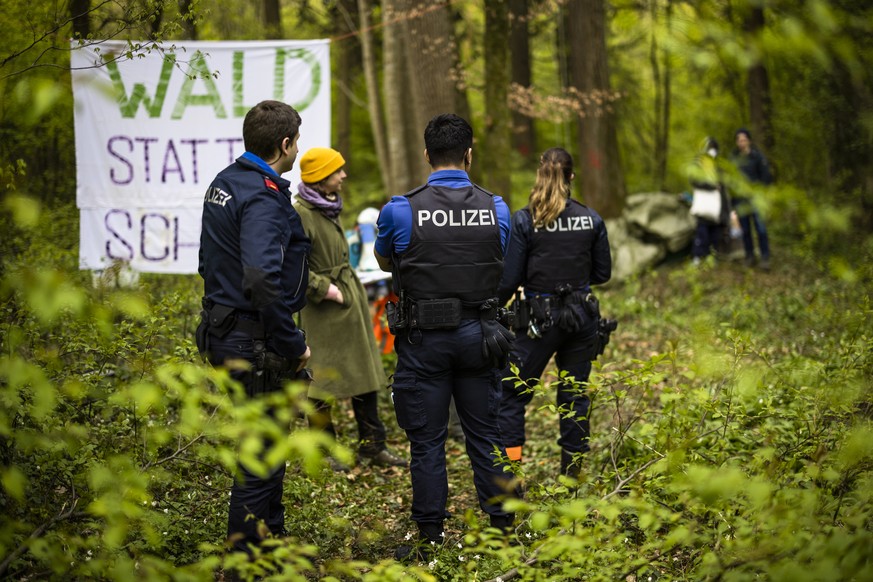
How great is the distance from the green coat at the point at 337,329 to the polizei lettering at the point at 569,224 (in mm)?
1402

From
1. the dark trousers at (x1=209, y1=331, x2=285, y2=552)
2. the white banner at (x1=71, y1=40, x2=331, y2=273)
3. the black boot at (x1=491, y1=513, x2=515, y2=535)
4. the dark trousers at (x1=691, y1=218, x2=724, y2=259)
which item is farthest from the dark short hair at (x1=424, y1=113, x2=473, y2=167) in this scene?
the dark trousers at (x1=691, y1=218, x2=724, y2=259)

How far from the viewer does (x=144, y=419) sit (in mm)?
4363

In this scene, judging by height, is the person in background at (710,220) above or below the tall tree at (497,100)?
below

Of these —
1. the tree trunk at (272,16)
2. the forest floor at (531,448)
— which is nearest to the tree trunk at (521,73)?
the tree trunk at (272,16)

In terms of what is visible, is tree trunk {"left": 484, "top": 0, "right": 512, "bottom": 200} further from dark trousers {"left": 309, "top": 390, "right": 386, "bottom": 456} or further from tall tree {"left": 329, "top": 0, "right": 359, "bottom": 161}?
tall tree {"left": 329, "top": 0, "right": 359, "bottom": 161}

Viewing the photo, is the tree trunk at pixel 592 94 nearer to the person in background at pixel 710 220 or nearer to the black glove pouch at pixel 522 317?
the person in background at pixel 710 220

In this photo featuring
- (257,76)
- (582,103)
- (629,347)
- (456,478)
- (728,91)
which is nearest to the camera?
(456,478)

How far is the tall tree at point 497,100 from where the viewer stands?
11.5 m

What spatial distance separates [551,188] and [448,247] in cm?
134

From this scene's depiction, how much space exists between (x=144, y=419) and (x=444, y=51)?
657cm

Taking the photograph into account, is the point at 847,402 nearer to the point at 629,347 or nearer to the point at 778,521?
the point at 778,521

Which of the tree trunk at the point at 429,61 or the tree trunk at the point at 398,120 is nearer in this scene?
the tree trunk at the point at 429,61

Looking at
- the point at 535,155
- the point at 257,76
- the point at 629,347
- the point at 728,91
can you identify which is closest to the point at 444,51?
the point at 257,76

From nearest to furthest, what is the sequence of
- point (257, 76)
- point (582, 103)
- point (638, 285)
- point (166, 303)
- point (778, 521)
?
point (778, 521) < point (166, 303) < point (257, 76) < point (638, 285) < point (582, 103)
